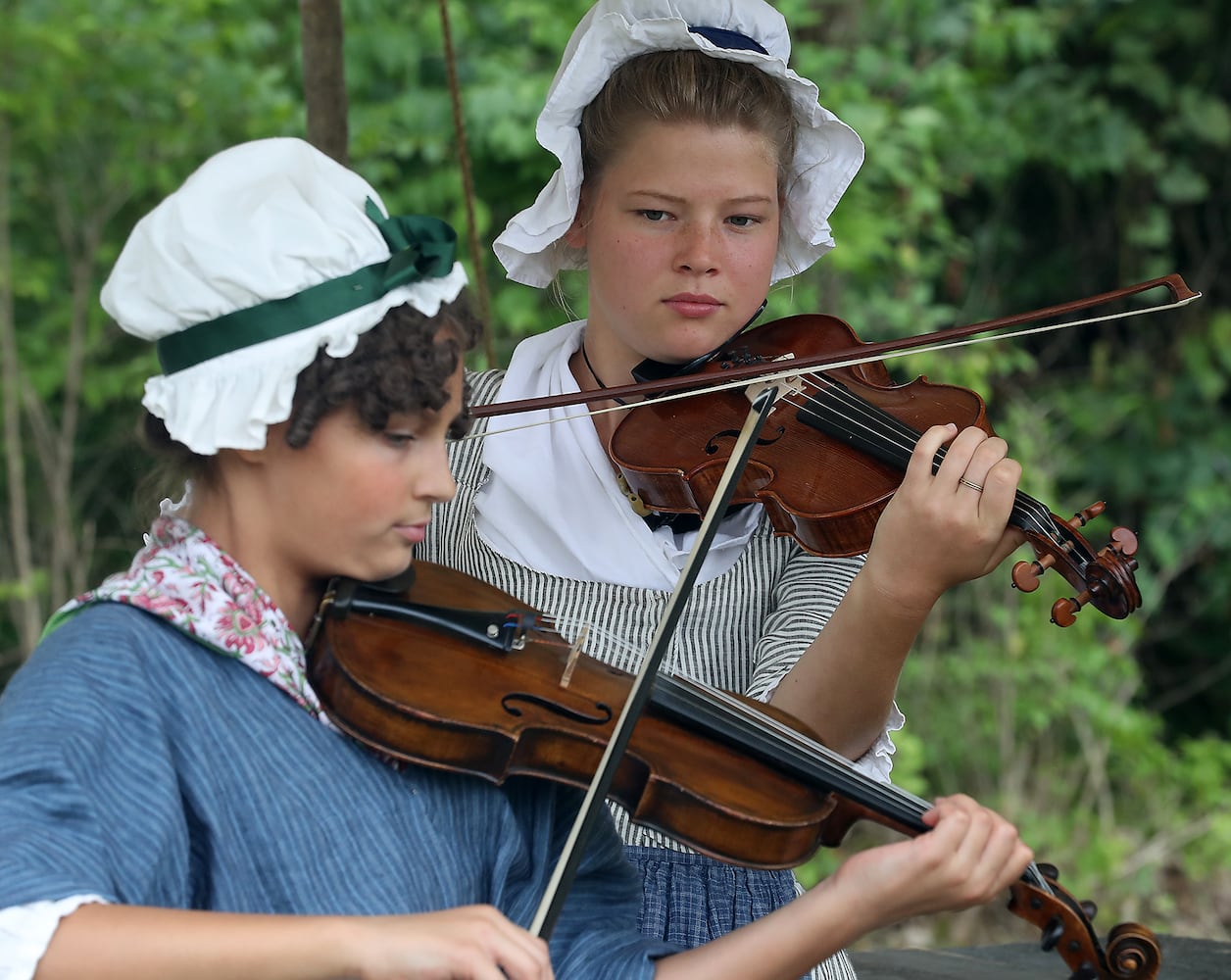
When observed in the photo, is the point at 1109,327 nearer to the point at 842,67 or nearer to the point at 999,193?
the point at 999,193

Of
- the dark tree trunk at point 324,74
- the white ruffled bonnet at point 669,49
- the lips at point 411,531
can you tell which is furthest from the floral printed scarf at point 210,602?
the dark tree trunk at point 324,74

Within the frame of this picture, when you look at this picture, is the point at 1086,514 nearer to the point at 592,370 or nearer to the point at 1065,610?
the point at 1065,610

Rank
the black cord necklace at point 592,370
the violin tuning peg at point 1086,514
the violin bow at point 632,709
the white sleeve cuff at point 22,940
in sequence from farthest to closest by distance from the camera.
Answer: the black cord necklace at point 592,370 → the violin tuning peg at point 1086,514 → the violin bow at point 632,709 → the white sleeve cuff at point 22,940

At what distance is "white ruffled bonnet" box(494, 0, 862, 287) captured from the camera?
163cm

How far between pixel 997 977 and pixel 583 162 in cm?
136

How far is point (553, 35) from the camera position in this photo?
3604 mm

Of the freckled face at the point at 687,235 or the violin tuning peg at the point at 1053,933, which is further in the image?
the freckled face at the point at 687,235

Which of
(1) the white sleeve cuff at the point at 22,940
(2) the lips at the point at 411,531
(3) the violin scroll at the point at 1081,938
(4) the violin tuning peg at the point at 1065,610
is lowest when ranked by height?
(3) the violin scroll at the point at 1081,938

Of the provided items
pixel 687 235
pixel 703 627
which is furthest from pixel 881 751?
pixel 687 235

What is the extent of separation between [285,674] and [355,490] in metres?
0.15

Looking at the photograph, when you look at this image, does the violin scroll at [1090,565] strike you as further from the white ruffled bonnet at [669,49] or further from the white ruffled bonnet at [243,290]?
the white ruffled bonnet at [243,290]

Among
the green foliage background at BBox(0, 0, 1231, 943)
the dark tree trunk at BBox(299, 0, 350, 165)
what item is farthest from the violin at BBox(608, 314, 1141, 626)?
the green foliage background at BBox(0, 0, 1231, 943)

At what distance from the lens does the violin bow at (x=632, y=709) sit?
1.04 m

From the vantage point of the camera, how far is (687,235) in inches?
61.7
